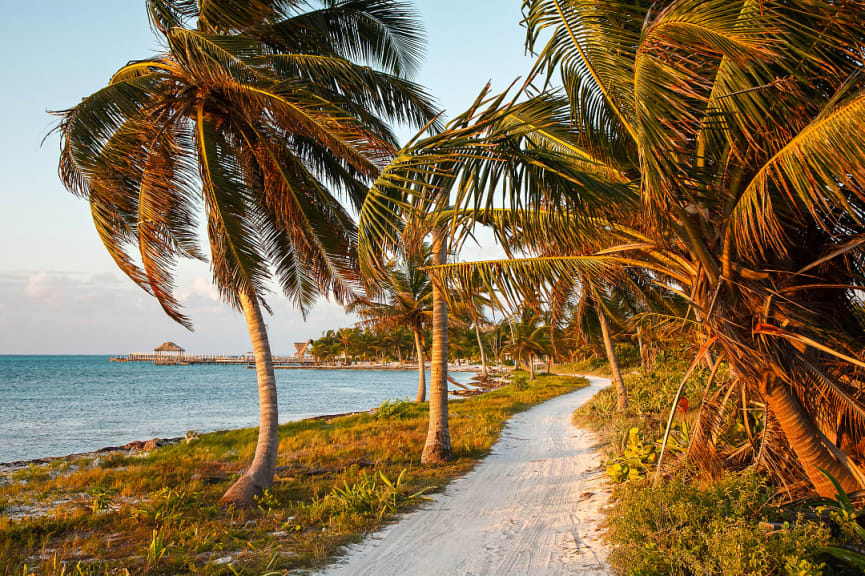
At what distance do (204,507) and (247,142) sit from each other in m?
5.26

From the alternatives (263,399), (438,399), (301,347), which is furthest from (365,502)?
(301,347)

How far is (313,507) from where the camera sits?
623 centimetres

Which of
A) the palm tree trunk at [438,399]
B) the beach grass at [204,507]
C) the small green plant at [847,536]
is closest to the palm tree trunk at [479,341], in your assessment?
the palm tree trunk at [438,399]

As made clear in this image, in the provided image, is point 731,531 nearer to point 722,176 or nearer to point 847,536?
point 847,536

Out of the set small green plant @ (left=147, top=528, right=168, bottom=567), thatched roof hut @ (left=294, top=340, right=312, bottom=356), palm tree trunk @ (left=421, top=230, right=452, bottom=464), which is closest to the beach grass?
small green plant @ (left=147, top=528, right=168, bottom=567)

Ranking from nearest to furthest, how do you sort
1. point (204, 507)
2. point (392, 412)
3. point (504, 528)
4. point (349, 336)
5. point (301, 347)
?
point (504, 528) → point (204, 507) → point (392, 412) → point (349, 336) → point (301, 347)

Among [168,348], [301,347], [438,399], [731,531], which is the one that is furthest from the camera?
[168,348]

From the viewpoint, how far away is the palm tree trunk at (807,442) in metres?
4.20

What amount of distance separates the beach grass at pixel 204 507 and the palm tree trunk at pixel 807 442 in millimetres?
4246

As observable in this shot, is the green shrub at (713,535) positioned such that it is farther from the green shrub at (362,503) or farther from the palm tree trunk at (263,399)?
the palm tree trunk at (263,399)

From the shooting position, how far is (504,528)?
5.62m

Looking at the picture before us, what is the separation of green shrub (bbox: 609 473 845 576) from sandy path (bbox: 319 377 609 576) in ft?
1.50

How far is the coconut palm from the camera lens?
307 centimetres

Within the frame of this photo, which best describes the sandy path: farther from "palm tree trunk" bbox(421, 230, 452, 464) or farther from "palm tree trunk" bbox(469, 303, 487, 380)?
"palm tree trunk" bbox(469, 303, 487, 380)
